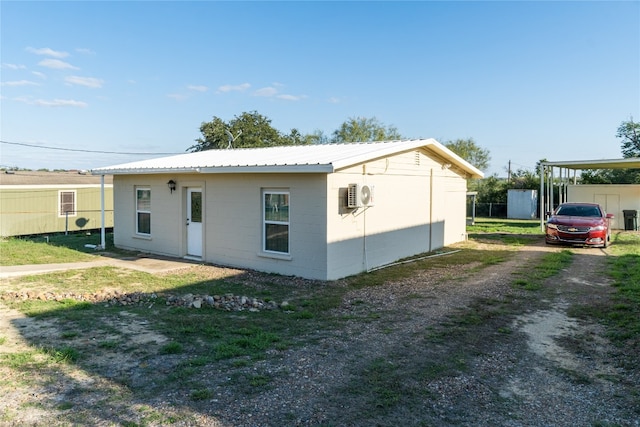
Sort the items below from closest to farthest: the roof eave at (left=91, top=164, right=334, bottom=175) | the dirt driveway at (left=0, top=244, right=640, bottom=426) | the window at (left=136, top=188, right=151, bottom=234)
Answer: the dirt driveway at (left=0, top=244, right=640, bottom=426) → the roof eave at (left=91, top=164, right=334, bottom=175) → the window at (left=136, top=188, right=151, bottom=234)

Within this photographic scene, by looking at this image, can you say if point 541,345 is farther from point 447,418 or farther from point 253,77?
point 253,77

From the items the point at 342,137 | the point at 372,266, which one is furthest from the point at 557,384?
the point at 342,137

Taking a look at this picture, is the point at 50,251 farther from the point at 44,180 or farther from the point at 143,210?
the point at 44,180

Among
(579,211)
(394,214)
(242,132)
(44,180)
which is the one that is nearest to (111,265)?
(394,214)

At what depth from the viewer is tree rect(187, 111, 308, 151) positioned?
40250mm

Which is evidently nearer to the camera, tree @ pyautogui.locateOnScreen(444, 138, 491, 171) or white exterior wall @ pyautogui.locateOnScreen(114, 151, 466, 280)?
white exterior wall @ pyautogui.locateOnScreen(114, 151, 466, 280)

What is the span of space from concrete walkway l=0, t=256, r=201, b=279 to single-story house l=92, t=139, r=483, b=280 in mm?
693

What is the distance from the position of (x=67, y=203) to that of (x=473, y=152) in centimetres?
3886

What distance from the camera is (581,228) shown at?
1484 cm

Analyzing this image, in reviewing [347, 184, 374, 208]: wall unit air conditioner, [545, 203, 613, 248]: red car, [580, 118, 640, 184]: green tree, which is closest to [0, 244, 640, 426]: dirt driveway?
[347, 184, 374, 208]: wall unit air conditioner

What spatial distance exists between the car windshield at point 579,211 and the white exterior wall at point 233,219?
430 inches

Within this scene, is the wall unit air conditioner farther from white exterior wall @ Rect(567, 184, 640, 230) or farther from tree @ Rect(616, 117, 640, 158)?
tree @ Rect(616, 117, 640, 158)

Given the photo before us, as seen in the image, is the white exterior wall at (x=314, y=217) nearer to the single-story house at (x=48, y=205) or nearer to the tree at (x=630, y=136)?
the single-story house at (x=48, y=205)

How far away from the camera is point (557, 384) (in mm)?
4363
